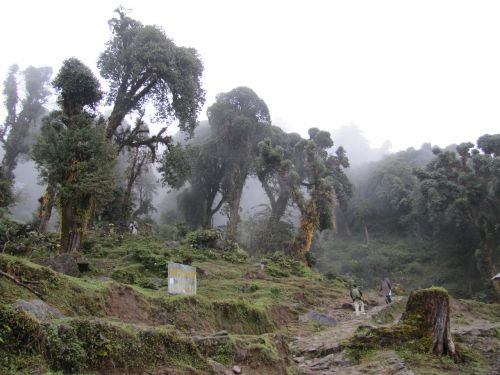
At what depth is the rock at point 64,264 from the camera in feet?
37.8

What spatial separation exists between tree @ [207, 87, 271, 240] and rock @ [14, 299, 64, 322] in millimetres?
23917

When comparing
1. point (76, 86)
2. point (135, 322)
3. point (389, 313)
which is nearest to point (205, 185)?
point (76, 86)

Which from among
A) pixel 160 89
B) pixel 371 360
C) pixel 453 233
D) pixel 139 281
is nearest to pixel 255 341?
pixel 371 360

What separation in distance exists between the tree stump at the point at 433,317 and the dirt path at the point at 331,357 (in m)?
0.99

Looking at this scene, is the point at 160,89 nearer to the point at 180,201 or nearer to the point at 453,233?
the point at 180,201

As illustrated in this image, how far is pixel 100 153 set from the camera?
16.0 metres

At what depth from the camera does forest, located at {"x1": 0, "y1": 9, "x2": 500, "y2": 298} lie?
16516 mm

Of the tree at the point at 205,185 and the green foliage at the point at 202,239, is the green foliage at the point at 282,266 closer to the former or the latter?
the green foliage at the point at 202,239

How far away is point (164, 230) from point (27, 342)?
26.1m

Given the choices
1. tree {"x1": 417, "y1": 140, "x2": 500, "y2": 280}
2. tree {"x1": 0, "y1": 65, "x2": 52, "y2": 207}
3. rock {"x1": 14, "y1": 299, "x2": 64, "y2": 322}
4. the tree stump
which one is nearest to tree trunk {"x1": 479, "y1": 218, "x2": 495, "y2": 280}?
tree {"x1": 417, "y1": 140, "x2": 500, "y2": 280}

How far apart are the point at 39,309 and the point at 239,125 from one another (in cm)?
2543

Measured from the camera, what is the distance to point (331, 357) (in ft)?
31.6

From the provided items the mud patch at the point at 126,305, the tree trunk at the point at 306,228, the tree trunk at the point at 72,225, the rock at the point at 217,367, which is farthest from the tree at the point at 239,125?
the rock at the point at 217,367

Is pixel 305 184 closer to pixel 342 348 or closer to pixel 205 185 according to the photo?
pixel 205 185
